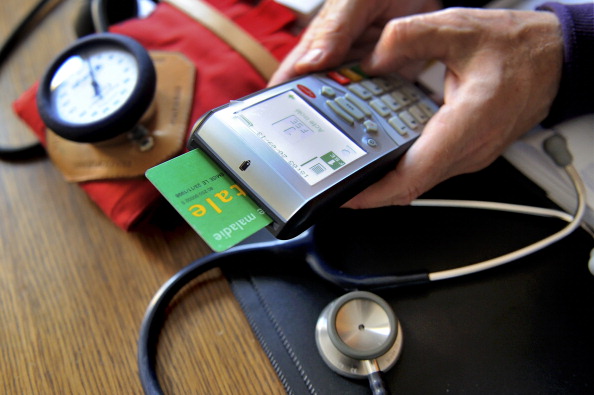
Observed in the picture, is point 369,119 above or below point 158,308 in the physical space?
above

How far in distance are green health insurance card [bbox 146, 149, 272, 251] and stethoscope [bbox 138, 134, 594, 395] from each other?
0.09 metres

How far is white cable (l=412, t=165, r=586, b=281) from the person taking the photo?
37cm

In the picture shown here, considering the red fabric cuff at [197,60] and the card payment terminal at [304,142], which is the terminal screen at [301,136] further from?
the red fabric cuff at [197,60]

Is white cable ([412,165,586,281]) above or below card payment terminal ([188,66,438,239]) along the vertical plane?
below

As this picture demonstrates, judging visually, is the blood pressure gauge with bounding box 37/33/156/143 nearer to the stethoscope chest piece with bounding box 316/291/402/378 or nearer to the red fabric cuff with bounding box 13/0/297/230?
the red fabric cuff with bounding box 13/0/297/230

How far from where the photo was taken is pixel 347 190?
12.4 inches

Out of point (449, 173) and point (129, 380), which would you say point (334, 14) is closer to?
point (449, 173)

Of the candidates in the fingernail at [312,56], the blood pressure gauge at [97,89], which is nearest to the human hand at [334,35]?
the fingernail at [312,56]

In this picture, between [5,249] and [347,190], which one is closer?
[347,190]

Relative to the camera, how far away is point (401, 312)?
1.18 ft

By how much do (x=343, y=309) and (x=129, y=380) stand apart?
18 cm

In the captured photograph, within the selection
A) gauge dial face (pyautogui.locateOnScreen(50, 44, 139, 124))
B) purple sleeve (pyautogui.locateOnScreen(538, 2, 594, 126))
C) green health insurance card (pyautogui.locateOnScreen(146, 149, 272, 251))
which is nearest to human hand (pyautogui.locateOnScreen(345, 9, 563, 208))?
purple sleeve (pyautogui.locateOnScreen(538, 2, 594, 126))

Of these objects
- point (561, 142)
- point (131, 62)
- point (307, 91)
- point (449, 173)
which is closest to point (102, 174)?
point (131, 62)

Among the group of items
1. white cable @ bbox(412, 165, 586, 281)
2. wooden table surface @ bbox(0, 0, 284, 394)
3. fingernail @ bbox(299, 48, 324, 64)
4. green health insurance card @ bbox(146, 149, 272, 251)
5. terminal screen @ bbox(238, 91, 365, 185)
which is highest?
fingernail @ bbox(299, 48, 324, 64)
